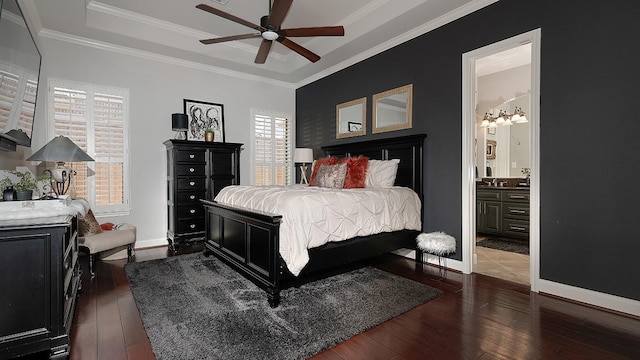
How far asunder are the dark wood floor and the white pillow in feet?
4.90

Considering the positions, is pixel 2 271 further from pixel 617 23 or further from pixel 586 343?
pixel 617 23

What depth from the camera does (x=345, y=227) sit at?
292 cm

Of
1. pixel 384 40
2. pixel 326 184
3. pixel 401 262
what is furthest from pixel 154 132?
pixel 401 262

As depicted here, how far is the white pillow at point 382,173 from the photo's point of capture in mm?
3951

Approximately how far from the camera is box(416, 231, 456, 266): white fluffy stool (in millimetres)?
3371

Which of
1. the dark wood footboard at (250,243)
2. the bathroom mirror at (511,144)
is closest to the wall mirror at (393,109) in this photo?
the dark wood footboard at (250,243)

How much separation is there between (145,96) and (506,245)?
610 centimetres

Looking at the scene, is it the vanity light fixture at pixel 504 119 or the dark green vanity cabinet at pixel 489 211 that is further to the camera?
the vanity light fixture at pixel 504 119

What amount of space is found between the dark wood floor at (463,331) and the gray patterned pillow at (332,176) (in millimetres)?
1760

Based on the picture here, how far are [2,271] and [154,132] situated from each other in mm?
3460

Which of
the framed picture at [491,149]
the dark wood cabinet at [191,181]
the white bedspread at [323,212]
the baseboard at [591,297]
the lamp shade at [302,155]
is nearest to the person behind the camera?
the baseboard at [591,297]

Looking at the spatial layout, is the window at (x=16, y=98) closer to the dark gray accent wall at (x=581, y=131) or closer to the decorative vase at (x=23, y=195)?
the decorative vase at (x=23, y=195)

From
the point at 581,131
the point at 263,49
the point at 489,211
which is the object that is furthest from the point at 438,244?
the point at 263,49

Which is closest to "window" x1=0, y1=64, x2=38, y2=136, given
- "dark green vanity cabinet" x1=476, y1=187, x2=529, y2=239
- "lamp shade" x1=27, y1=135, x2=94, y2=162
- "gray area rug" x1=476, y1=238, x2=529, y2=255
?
"lamp shade" x1=27, y1=135, x2=94, y2=162
